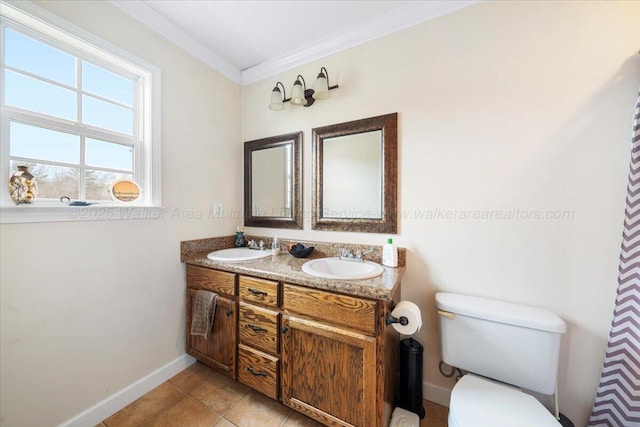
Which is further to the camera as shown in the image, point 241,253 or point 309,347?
point 241,253

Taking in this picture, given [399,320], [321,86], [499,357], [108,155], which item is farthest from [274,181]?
[499,357]

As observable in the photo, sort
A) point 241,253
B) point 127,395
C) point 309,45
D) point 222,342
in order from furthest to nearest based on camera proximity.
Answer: point 241,253 → point 309,45 → point 222,342 → point 127,395

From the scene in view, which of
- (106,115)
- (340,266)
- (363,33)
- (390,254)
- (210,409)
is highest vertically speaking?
(363,33)

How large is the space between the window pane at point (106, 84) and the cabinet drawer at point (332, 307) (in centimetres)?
164

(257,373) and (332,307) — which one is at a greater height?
(332,307)

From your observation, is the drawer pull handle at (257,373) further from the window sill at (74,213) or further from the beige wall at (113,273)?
the window sill at (74,213)

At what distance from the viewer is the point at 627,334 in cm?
104

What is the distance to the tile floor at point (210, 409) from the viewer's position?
4.37ft

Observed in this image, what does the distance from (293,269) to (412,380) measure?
0.96 metres

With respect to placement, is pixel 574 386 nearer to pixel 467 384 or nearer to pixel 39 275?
pixel 467 384

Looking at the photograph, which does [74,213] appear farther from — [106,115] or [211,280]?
[211,280]

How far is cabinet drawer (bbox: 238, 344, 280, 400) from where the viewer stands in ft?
4.47

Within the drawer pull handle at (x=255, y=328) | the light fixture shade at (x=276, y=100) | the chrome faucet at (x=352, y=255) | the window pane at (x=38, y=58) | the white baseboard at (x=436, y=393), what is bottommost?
the white baseboard at (x=436, y=393)

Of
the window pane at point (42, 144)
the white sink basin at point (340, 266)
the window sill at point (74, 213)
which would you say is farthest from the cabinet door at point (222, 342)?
the window pane at point (42, 144)
